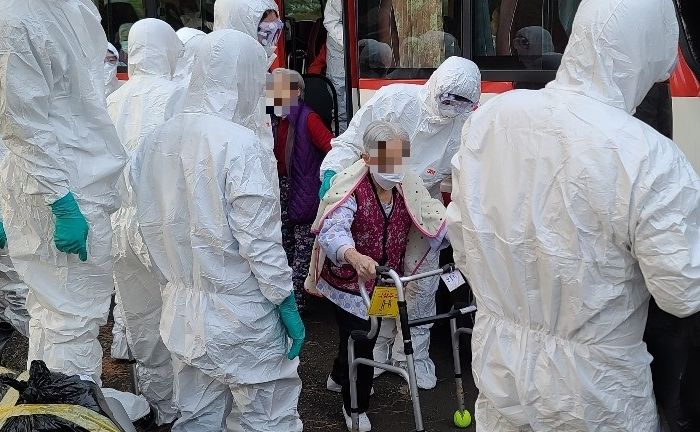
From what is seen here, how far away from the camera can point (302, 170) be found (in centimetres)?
569

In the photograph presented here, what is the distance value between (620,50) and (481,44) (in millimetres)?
3186

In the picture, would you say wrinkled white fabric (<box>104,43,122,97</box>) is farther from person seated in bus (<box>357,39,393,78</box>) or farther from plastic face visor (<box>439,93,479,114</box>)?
plastic face visor (<box>439,93,479,114</box>)

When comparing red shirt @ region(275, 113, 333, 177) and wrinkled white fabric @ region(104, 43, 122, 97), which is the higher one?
wrinkled white fabric @ region(104, 43, 122, 97)

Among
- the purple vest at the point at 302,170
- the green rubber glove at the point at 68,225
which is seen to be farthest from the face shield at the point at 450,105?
the green rubber glove at the point at 68,225

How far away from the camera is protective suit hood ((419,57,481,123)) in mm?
4812

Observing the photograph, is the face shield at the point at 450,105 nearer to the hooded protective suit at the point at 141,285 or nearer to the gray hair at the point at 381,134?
the gray hair at the point at 381,134

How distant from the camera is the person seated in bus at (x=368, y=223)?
12.7 ft

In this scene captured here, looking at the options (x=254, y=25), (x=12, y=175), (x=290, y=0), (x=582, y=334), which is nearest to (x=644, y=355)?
(x=582, y=334)

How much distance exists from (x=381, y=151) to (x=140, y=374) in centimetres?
165

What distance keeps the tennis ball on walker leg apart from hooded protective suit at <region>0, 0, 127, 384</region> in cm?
170

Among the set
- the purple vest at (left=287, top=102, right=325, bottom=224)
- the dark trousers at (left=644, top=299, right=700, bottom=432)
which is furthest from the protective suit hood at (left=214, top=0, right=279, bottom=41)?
the dark trousers at (left=644, top=299, right=700, bottom=432)

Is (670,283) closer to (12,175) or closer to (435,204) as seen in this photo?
(435,204)

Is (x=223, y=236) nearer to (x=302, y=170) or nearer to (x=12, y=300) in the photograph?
(x=302, y=170)

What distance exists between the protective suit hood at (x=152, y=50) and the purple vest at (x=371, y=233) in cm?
194
